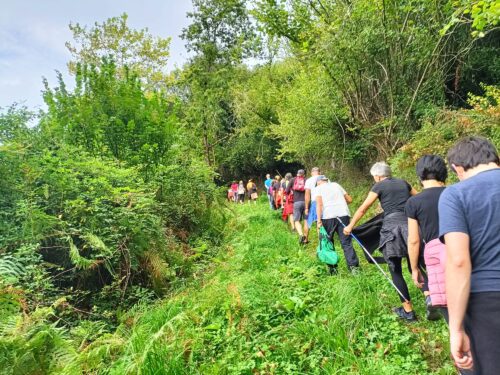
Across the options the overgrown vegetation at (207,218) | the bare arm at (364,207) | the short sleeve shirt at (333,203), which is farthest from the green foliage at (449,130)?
the bare arm at (364,207)

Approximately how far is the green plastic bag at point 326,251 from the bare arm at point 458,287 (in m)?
3.21

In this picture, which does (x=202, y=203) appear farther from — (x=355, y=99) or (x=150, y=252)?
(x=355, y=99)

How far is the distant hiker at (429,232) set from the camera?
7.80 ft

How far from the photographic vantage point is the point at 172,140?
7.99m

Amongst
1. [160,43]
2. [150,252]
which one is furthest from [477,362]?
[160,43]

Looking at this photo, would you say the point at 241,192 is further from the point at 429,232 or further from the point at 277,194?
the point at 429,232

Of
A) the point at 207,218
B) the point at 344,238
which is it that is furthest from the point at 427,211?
the point at 207,218

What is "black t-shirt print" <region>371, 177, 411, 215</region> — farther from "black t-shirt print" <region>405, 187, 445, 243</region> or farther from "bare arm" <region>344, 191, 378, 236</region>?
"black t-shirt print" <region>405, 187, 445, 243</region>

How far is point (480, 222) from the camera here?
1.61 metres

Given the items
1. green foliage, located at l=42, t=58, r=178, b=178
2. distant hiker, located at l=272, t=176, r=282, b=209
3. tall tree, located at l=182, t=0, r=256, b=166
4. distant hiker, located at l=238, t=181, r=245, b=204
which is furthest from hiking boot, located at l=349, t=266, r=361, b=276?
distant hiker, located at l=238, t=181, r=245, b=204

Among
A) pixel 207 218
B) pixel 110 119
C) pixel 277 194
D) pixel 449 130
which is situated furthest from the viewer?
pixel 277 194

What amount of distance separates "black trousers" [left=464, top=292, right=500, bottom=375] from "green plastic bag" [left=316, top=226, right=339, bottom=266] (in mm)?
3247

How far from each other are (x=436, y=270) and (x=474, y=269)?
2.83ft

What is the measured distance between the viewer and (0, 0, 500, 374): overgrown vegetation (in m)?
3.12
